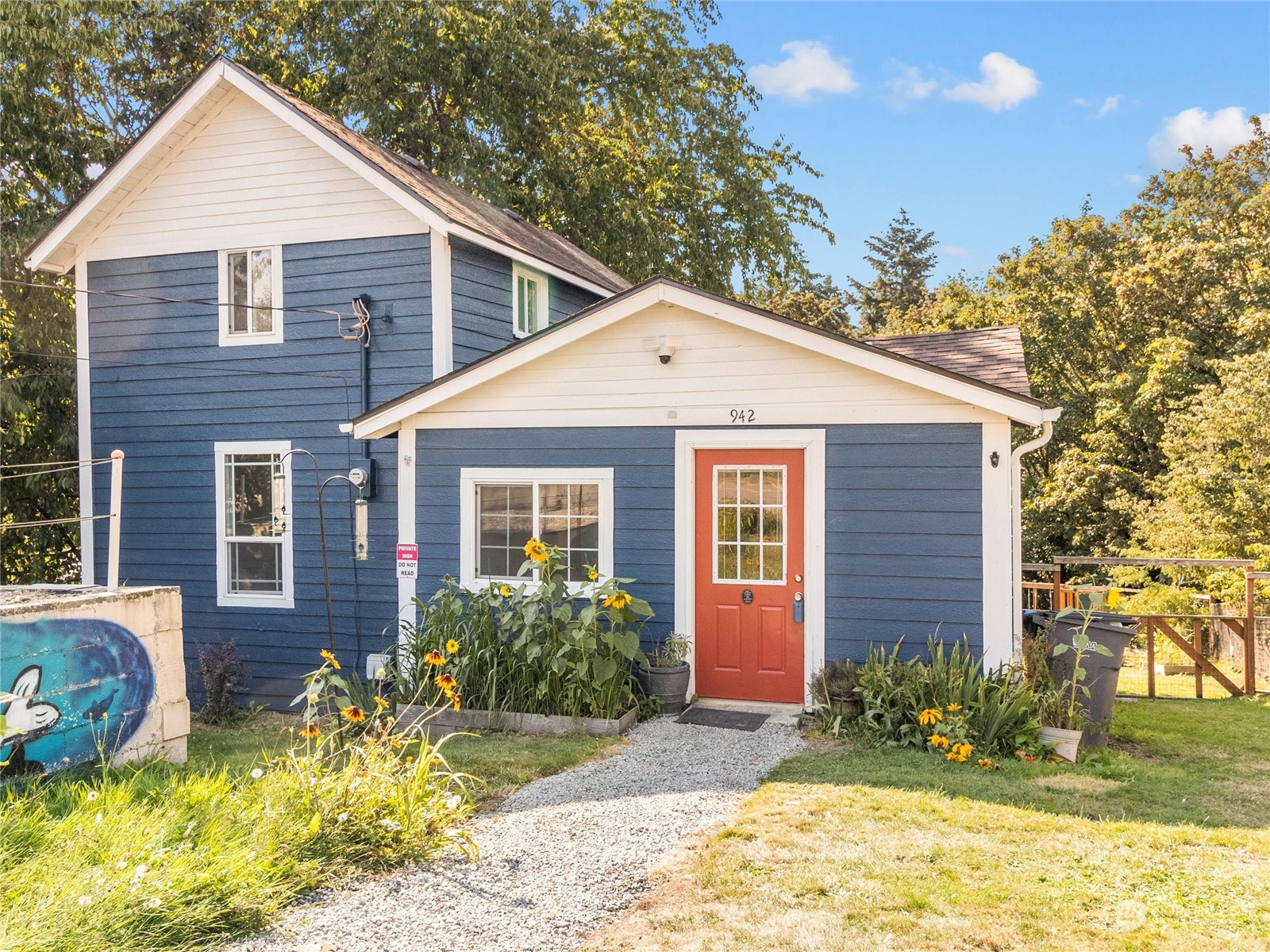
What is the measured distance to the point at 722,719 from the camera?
785 cm

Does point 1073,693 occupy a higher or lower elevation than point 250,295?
lower

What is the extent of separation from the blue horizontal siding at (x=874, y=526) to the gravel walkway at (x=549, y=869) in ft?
4.96

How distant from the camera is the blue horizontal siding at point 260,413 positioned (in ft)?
32.6

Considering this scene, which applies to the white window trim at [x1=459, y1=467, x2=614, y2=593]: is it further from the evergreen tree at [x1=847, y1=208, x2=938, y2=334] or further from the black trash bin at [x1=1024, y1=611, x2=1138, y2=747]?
the evergreen tree at [x1=847, y1=208, x2=938, y2=334]

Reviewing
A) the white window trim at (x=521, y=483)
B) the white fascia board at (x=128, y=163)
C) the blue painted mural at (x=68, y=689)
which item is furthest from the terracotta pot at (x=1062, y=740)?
the white fascia board at (x=128, y=163)

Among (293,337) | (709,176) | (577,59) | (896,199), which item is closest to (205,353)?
(293,337)

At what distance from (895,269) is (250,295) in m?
34.9

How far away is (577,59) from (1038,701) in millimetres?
15138

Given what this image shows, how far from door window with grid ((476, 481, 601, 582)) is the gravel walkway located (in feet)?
7.47

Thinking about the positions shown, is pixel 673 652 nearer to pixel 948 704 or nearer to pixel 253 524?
pixel 948 704

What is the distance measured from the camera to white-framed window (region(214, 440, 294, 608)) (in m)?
10.3

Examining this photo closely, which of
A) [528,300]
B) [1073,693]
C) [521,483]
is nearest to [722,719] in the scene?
[1073,693]

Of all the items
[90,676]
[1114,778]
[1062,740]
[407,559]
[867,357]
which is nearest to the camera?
[90,676]

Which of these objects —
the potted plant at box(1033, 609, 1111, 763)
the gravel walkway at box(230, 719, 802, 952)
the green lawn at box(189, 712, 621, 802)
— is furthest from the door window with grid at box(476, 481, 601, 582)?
the potted plant at box(1033, 609, 1111, 763)
